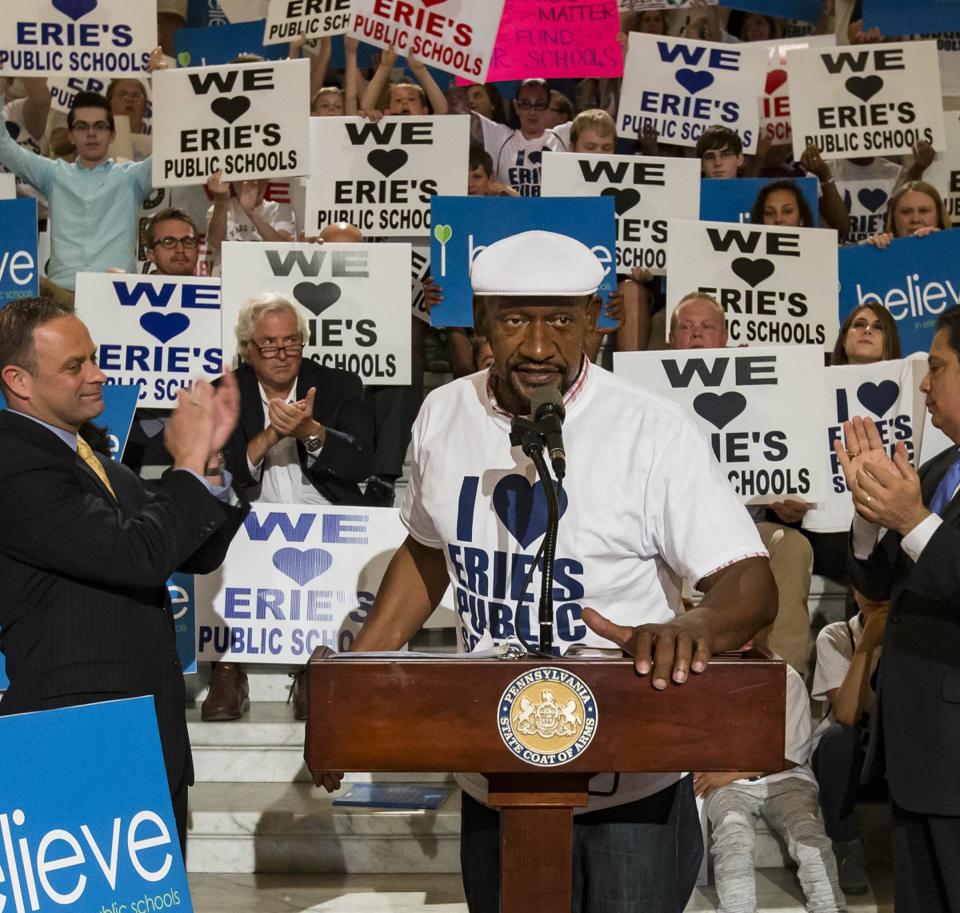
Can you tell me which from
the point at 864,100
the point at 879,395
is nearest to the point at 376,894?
the point at 879,395

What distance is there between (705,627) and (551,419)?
0.40m

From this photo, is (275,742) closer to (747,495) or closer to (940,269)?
(747,495)

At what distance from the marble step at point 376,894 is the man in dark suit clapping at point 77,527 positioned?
5.29 feet

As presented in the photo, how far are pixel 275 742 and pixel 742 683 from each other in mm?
3851

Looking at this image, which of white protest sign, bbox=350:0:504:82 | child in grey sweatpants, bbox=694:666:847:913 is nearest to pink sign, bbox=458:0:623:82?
white protest sign, bbox=350:0:504:82

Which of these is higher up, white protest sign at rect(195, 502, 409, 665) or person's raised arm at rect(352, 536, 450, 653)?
person's raised arm at rect(352, 536, 450, 653)

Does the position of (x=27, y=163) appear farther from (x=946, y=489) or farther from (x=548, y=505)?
(x=548, y=505)

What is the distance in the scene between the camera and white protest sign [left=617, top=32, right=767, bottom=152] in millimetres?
9086

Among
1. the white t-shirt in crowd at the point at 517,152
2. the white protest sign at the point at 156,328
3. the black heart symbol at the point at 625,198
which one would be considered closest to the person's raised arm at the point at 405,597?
the white protest sign at the point at 156,328

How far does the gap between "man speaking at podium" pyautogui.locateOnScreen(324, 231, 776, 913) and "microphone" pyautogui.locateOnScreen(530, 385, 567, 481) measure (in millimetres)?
201

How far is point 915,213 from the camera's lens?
7.64m

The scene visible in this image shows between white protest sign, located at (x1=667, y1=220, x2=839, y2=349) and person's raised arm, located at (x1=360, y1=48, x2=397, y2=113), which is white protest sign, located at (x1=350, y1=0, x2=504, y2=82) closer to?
person's raised arm, located at (x1=360, y1=48, x2=397, y2=113)

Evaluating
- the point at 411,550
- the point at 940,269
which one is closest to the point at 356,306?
the point at 940,269

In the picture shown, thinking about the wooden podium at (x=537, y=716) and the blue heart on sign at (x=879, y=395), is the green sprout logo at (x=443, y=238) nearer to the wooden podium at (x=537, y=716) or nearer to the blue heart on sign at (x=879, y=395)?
the blue heart on sign at (x=879, y=395)
